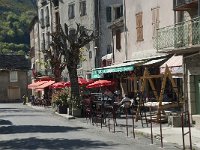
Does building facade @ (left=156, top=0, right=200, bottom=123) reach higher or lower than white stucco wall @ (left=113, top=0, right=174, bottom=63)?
lower

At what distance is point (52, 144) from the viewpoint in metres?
16.0

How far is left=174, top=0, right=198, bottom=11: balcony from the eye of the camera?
20.4 metres

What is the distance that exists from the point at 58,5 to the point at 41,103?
1243cm

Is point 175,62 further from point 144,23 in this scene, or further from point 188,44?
point 144,23

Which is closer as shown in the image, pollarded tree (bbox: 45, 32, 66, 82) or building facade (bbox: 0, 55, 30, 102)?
pollarded tree (bbox: 45, 32, 66, 82)

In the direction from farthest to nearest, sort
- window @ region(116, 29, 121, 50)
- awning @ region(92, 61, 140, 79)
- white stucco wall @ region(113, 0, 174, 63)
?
window @ region(116, 29, 121, 50) < awning @ region(92, 61, 140, 79) < white stucco wall @ region(113, 0, 174, 63)

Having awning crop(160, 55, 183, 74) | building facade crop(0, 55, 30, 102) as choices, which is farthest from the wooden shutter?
building facade crop(0, 55, 30, 102)

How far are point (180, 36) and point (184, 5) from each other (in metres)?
1.32

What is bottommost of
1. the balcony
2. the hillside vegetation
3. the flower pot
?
the flower pot

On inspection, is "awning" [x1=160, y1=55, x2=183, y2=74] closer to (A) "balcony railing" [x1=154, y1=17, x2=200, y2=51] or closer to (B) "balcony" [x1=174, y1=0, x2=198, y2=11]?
(A) "balcony railing" [x1=154, y1=17, x2=200, y2=51]

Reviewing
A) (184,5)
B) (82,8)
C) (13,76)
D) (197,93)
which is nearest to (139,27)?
(184,5)

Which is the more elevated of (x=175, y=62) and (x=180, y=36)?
(x=180, y=36)

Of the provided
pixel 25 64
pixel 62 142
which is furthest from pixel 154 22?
pixel 25 64

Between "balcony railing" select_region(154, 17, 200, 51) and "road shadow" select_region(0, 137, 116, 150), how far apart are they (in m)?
6.19
